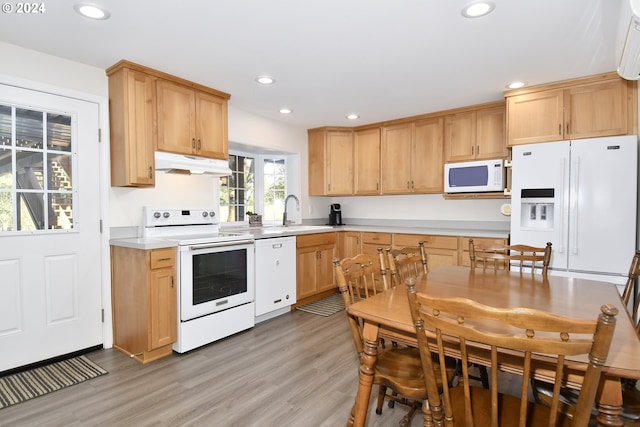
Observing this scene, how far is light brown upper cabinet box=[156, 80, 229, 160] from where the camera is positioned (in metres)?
2.96

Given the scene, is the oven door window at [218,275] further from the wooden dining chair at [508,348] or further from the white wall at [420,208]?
the white wall at [420,208]

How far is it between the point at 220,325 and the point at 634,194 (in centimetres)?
353

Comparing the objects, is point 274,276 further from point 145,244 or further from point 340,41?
point 340,41

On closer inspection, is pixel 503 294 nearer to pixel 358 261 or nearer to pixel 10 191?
pixel 358 261

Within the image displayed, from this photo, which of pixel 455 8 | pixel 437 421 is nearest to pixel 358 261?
pixel 437 421

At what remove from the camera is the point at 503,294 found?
5.62 feet

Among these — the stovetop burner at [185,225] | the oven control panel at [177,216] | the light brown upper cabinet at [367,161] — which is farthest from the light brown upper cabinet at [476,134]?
the oven control panel at [177,216]

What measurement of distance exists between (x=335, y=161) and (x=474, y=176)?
6.13 feet

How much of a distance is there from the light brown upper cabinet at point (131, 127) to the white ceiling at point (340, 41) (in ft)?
0.55

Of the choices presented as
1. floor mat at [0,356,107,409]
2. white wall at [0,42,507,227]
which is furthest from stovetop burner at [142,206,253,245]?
floor mat at [0,356,107,409]

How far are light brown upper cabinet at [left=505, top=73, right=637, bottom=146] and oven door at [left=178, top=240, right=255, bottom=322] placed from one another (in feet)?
9.20

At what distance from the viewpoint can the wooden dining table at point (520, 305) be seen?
3.23ft

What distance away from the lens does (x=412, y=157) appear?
14.3ft

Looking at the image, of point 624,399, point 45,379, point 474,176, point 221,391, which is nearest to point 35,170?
point 45,379
